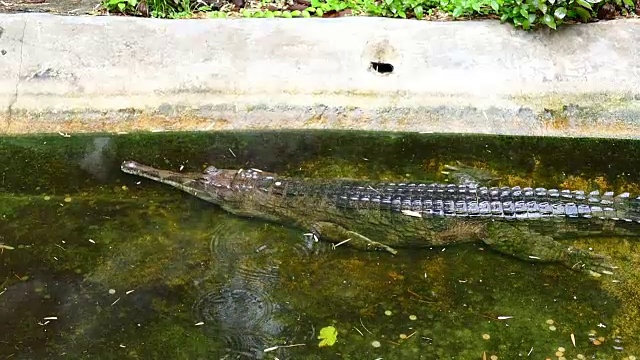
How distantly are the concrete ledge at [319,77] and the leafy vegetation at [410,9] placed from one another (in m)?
0.16

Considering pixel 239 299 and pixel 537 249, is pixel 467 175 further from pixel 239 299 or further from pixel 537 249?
pixel 239 299

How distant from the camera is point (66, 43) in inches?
219

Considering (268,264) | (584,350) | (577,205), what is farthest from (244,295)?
(577,205)

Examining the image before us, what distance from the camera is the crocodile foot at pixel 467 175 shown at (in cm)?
479

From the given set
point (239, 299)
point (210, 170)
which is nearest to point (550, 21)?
point (210, 170)

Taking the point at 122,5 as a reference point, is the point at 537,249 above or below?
below

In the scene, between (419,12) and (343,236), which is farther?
(419,12)

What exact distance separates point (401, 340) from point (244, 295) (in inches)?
35.8

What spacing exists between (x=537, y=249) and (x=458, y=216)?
503 mm

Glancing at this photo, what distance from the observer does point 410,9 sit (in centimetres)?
605

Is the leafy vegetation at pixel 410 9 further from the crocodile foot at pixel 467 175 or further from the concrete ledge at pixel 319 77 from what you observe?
the crocodile foot at pixel 467 175

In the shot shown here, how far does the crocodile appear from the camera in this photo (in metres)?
4.14

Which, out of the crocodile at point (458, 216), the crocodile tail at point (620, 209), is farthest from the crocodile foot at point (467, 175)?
the crocodile tail at point (620, 209)

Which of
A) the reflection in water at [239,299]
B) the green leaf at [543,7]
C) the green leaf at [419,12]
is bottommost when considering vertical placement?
the reflection in water at [239,299]
